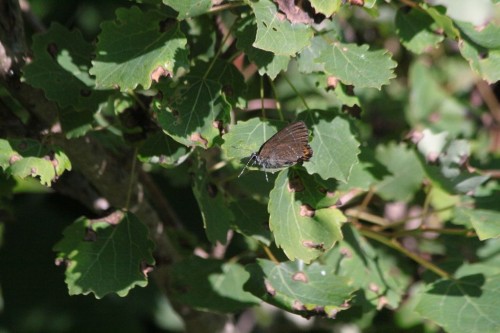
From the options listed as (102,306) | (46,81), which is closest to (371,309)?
(46,81)

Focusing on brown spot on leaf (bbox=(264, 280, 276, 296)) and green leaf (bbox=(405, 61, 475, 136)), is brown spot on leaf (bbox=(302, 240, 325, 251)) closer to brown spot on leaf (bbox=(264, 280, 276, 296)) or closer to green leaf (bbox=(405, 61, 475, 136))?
brown spot on leaf (bbox=(264, 280, 276, 296))

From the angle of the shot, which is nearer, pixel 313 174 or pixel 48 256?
pixel 313 174

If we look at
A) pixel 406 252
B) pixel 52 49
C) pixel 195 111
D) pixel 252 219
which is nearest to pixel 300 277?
pixel 252 219

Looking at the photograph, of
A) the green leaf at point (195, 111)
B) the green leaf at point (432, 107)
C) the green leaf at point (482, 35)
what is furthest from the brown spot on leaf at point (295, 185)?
the green leaf at point (432, 107)

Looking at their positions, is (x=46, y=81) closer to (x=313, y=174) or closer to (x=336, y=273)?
(x=313, y=174)

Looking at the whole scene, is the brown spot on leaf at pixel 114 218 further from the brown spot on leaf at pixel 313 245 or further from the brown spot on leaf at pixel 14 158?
the brown spot on leaf at pixel 313 245

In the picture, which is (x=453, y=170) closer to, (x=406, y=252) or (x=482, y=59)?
(x=406, y=252)
